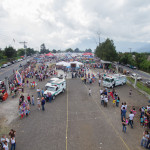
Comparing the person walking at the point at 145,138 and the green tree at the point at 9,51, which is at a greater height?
the green tree at the point at 9,51

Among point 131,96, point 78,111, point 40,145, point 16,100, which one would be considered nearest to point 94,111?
point 78,111

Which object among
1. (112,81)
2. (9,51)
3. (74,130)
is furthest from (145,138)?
(9,51)

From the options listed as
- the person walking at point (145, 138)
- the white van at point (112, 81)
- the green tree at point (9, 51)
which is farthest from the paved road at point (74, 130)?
the green tree at point (9, 51)

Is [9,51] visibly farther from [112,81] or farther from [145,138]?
[145,138]

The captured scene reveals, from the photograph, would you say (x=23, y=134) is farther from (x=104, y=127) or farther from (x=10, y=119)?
(x=104, y=127)

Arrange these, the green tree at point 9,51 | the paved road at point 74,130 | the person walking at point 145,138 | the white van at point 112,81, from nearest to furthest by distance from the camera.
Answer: the person walking at point 145,138 → the paved road at point 74,130 → the white van at point 112,81 → the green tree at point 9,51

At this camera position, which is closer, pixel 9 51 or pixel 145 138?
pixel 145 138

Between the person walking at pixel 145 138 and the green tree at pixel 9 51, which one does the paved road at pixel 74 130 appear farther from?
the green tree at pixel 9 51

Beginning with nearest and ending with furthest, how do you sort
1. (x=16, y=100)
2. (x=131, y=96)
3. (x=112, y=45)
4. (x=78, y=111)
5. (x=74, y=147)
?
(x=74, y=147) < (x=78, y=111) < (x=16, y=100) < (x=131, y=96) < (x=112, y=45)
